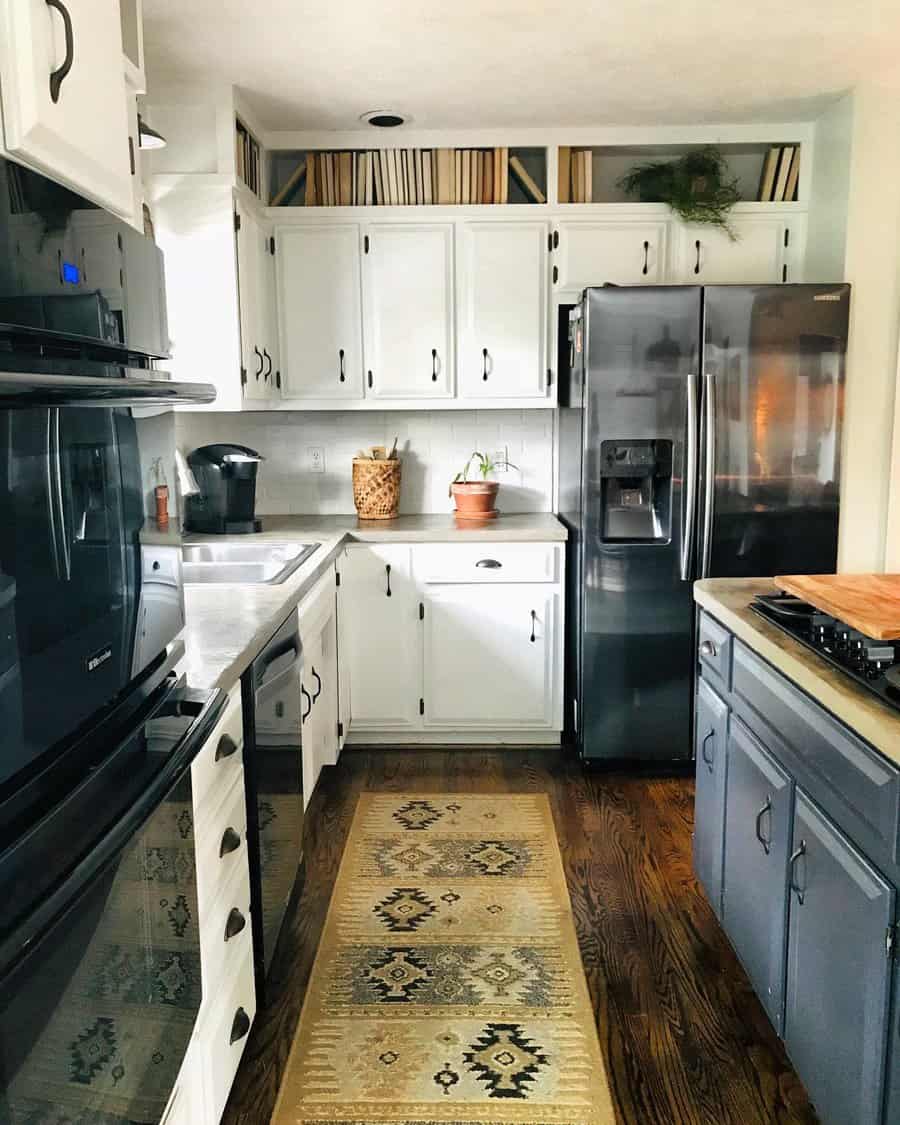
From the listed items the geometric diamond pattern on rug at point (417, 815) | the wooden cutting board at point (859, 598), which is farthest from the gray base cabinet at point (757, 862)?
the geometric diamond pattern on rug at point (417, 815)

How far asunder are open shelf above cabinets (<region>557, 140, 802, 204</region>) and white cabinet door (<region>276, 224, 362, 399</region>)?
91 centimetres

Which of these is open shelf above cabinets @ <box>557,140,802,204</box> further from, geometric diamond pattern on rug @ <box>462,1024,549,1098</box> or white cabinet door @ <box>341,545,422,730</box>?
geometric diamond pattern on rug @ <box>462,1024,549,1098</box>

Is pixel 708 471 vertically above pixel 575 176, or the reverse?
pixel 575 176

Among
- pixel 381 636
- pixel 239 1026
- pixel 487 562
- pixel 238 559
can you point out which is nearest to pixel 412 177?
pixel 487 562

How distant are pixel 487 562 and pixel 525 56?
1729 mm

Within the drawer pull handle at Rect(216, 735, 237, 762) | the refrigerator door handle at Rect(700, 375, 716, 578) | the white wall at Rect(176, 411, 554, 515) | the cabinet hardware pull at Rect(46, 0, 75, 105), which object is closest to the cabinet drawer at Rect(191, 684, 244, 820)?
the drawer pull handle at Rect(216, 735, 237, 762)

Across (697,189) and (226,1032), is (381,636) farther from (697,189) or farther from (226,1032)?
(697,189)

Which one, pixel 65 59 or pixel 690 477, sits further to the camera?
pixel 690 477

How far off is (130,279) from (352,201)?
8.85 feet

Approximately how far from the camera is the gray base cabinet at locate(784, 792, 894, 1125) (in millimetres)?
1376

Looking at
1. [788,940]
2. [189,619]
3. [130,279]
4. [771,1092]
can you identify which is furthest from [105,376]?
[771,1092]

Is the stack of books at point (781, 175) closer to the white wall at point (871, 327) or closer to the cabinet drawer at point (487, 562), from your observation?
the white wall at point (871, 327)

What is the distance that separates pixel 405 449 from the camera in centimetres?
414

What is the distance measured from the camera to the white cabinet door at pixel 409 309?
12.2 feet
